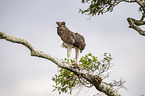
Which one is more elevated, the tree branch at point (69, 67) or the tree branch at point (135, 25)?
the tree branch at point (135, 25)

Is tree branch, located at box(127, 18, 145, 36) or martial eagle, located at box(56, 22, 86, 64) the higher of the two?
tree branch, located at box(127, 18, 145, 36)

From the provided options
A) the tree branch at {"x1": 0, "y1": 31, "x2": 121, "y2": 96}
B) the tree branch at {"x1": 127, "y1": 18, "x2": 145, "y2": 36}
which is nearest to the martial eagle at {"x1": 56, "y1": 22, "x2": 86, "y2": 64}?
the tree branch at {"x1": 0, "y1": 31, "x2": 121, "y2": 96}

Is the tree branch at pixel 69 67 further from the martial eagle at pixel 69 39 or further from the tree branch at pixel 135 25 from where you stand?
the tree branch at pixel 135 25

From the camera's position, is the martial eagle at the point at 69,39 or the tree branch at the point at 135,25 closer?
the martial eagle at the point at 69,39

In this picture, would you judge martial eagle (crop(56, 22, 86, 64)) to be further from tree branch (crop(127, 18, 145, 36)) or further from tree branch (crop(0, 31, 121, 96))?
tree branch (crop(127, 18, 145, 36))

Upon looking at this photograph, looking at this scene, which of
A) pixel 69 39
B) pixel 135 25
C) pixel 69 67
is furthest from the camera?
pixel 135 25

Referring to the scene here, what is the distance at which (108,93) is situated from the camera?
31.3 ft

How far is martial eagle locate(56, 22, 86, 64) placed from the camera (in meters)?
7.94

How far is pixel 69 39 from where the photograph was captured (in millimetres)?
8016

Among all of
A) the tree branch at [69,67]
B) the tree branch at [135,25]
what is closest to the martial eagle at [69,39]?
the tree branch at [69,67]

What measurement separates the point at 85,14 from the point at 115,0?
1752 millimetres

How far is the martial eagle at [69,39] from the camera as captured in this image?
26.1ft

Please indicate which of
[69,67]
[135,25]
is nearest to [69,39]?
[69,67]

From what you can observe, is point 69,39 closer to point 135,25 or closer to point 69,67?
point 69,67
